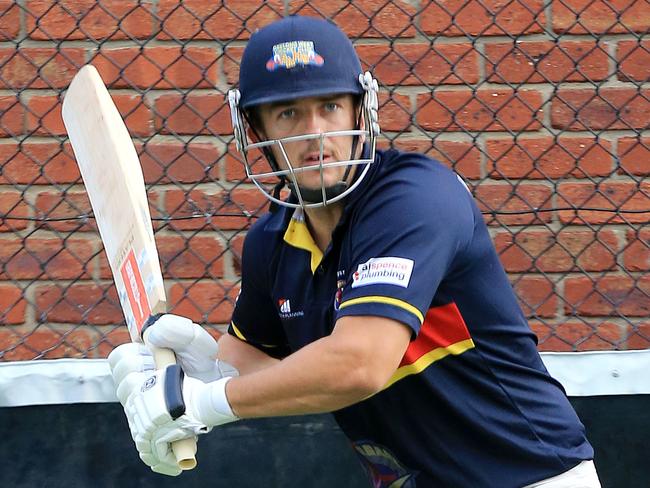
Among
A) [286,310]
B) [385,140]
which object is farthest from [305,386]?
[385,140]

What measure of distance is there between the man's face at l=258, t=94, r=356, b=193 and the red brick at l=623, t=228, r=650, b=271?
1.11 metres

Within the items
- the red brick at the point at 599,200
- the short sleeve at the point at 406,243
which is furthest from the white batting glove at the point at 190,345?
the red brick at the point at 599,200

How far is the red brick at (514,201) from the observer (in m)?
2.95

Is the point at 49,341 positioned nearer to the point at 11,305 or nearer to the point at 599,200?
the point at 11,305

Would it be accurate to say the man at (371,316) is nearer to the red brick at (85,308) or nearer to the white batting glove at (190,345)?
the white batting glove at (190,345)

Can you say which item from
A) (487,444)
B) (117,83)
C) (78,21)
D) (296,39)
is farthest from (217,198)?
(487,444)

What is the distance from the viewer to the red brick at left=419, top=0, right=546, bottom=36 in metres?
2.93

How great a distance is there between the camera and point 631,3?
9.72 feet

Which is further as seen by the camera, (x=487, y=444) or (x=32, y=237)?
(x=32, y=237)

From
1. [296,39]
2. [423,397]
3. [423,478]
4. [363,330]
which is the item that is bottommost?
[423,478]

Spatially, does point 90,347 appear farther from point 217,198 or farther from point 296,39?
point 296,39

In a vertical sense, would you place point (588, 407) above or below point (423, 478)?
below

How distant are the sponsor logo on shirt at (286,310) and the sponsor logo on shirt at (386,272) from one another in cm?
30

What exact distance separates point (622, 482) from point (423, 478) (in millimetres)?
871
